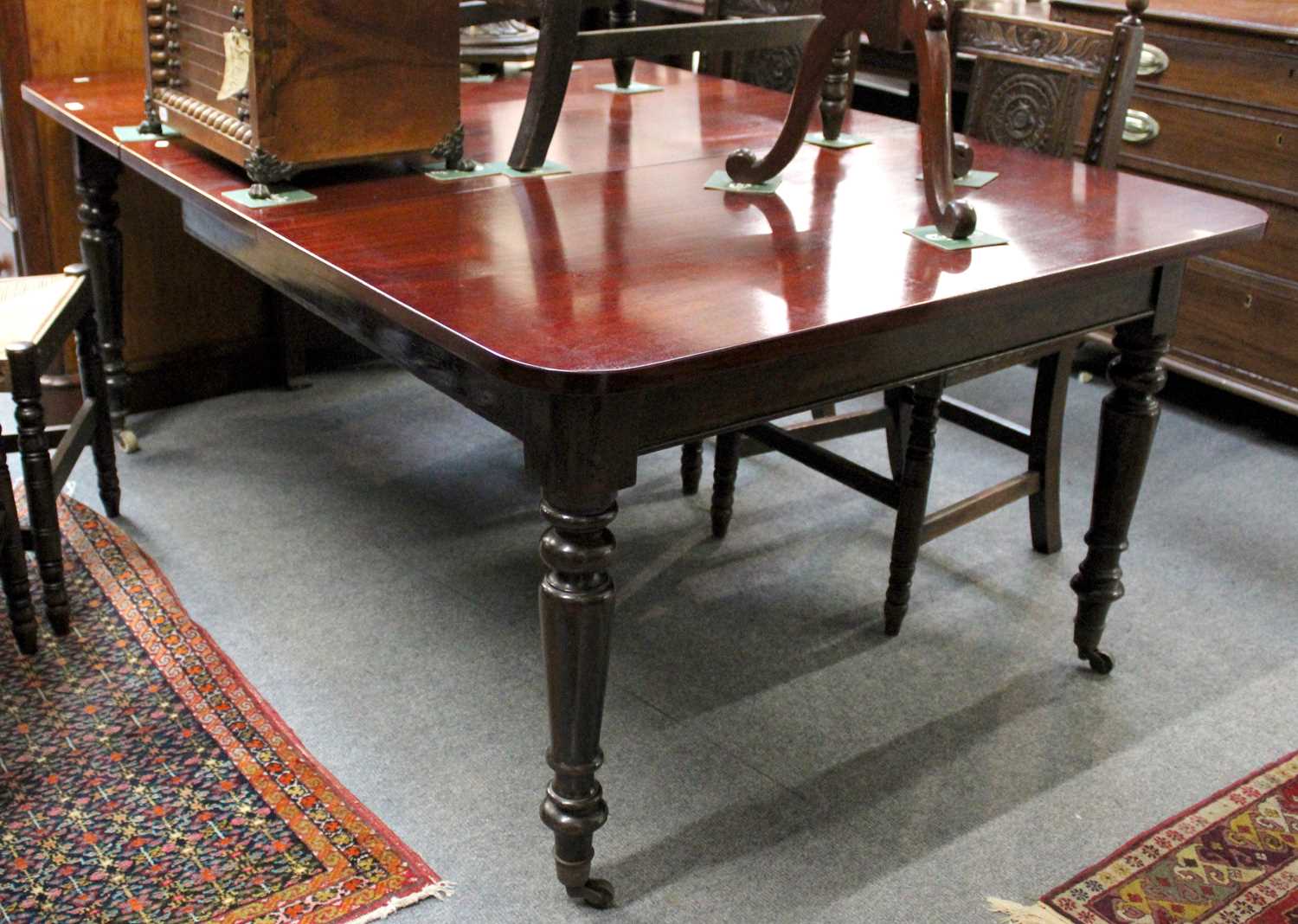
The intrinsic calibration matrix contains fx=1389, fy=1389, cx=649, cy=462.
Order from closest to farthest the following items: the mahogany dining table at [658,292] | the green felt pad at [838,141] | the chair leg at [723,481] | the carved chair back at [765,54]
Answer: the mahogany dining table at [658,292] < the green felt pad at [838,141] < the chair leg at [723,481] < the carved chair back at [765,54]

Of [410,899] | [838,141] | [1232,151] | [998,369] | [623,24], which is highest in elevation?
[623,24]

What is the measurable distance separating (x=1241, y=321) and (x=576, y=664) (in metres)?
2.37

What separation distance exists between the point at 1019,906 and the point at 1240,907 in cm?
31

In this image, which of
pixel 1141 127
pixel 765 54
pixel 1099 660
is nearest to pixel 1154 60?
pixel 1141 127

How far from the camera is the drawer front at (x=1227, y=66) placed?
3152 mm

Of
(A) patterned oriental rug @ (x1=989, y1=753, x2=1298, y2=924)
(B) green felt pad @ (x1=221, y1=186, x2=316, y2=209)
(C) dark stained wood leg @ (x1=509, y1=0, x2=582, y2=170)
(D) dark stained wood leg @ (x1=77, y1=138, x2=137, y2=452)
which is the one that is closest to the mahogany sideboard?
(A) patterned oriental rug @ (x1=989, y1=753, x2=1298, y2=924)

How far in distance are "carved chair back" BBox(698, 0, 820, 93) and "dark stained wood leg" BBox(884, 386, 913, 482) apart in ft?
2.56

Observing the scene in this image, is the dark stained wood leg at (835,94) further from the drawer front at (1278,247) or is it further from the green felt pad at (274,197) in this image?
the drawer front at (1278,247)

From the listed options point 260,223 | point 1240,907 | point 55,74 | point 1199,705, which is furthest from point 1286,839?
point 55,74

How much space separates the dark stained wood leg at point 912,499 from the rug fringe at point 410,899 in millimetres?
994

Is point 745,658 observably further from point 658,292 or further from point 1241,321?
point 1241,321

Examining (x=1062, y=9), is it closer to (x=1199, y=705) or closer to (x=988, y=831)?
(x=1199, y=705)

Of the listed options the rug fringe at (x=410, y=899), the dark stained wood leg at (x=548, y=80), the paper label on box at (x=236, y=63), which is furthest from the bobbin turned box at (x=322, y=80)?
the rug fringe at (x=410, y=899)

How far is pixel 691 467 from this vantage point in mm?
3006
